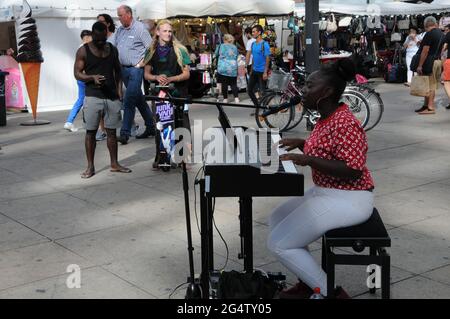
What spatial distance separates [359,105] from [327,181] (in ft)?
23.1

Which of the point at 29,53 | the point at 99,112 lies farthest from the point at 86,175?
the point at 29,53

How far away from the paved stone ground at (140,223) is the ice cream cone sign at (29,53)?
3335 millimetres

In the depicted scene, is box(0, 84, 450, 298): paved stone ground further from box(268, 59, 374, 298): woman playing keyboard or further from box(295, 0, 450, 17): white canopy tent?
box(295, 0, 450, 17): white canopy tent

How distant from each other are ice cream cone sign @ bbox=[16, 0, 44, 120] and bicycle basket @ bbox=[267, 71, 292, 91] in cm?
466

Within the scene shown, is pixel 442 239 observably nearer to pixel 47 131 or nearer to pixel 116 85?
pixel 116 85

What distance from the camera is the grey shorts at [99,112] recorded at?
7762 mm

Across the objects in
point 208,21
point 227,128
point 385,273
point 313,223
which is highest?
point 208,21

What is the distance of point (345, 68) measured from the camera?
153 inches

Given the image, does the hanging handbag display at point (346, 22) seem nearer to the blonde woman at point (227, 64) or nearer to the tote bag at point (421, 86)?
the blonde woman at point (227, 64)

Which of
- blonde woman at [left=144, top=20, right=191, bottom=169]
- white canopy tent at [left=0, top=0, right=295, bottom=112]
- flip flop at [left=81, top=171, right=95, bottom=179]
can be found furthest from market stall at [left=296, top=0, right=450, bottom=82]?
flip flop at [left=81, top=171, right=95, bottom=179]

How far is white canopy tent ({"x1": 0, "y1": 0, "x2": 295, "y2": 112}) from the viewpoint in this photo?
1494 centimetres

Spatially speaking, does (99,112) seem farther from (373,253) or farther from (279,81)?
(373,253)

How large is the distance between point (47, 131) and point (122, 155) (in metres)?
3.10
